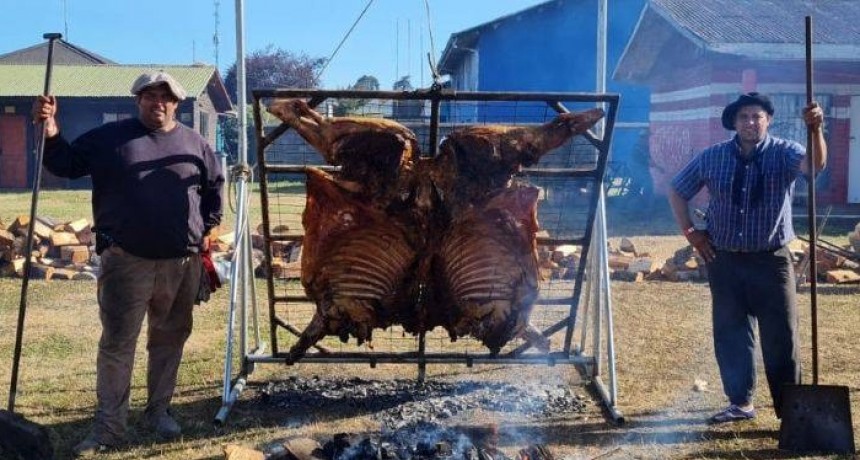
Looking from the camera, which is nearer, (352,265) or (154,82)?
(352,265)

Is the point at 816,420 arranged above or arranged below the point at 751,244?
below

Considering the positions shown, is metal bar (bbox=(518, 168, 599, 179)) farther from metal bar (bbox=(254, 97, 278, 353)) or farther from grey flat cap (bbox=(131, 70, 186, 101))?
grey flat cap (bbox=(131, 70, 186, 101))

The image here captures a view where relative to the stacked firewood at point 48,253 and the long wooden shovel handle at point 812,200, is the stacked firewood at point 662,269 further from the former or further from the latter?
the stacked firewood at point 48,253

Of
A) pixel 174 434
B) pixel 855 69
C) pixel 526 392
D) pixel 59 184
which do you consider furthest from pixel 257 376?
pixel 59 184

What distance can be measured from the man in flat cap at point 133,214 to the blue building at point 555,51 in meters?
23.8

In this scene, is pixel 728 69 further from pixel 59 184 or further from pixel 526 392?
pixel 59 184

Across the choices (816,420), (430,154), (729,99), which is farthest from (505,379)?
(729,99)

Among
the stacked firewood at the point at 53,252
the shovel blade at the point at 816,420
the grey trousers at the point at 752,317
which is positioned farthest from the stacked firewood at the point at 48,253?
the shovel blade at the point at 816,420

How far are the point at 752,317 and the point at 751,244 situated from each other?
0.66m

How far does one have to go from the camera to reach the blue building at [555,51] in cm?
2847

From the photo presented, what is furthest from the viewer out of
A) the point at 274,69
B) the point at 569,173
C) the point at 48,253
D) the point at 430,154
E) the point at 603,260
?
the point at 274,69

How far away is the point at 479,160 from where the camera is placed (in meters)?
4.22

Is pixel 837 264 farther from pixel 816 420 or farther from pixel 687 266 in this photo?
pixel 816 420

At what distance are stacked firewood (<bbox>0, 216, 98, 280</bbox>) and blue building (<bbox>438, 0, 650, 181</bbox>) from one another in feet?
61.8
